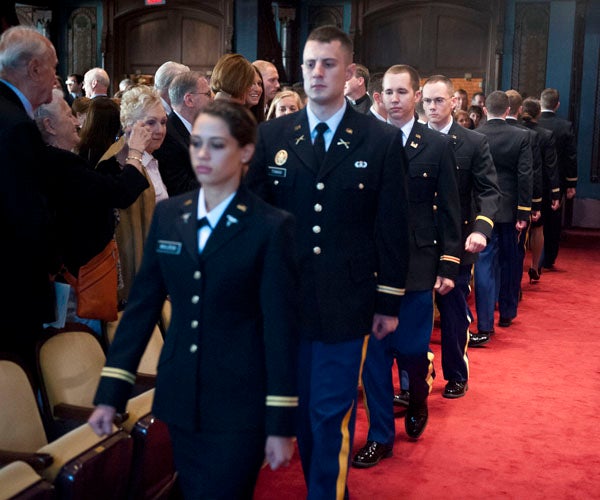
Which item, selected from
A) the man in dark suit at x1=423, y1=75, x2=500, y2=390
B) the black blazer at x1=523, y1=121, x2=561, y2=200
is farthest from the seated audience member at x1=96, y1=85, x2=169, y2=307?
the black blazer at x1=523, y1=121, x2=561, y2=200

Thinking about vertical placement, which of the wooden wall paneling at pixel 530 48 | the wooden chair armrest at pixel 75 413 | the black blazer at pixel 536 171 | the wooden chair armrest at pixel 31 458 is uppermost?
the wooden wall paneling at pixel 530 48

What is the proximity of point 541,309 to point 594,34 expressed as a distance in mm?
5697

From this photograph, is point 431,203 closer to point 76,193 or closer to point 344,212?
point 344,212

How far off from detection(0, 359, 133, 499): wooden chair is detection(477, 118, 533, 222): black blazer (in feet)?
13.2

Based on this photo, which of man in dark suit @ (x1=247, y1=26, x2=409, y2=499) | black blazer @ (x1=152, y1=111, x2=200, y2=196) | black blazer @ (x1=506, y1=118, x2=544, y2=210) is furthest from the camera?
black blazer @ (x1=506, y1=118, x2=544, y2=210)

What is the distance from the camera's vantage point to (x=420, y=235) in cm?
392

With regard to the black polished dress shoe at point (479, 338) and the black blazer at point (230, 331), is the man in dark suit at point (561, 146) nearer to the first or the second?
the black polished dress shoe at point (479, 338)

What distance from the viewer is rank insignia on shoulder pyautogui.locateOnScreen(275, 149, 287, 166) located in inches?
115

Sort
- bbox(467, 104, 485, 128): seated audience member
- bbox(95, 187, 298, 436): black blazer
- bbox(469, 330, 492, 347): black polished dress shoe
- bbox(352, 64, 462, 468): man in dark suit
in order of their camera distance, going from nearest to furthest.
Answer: bbox(95, 187, 298, 436): black blazer → bbox(352, 64, 462, 468): man in dark suit → bbox(469, 330, 492, 347): black polished dress shoe → bbox(467, 104, 485, 128): seated audience member

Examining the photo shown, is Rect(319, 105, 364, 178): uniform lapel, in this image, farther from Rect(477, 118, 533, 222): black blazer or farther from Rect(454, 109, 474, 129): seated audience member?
Rect(454, 109, 474, 129): seated audience member

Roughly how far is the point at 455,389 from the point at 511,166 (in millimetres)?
2068

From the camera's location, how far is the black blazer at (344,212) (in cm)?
285

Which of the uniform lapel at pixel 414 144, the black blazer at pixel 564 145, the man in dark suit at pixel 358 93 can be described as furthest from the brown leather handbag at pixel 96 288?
the black blazer at pixel 564 145

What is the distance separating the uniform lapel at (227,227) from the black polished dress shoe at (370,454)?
191cm
